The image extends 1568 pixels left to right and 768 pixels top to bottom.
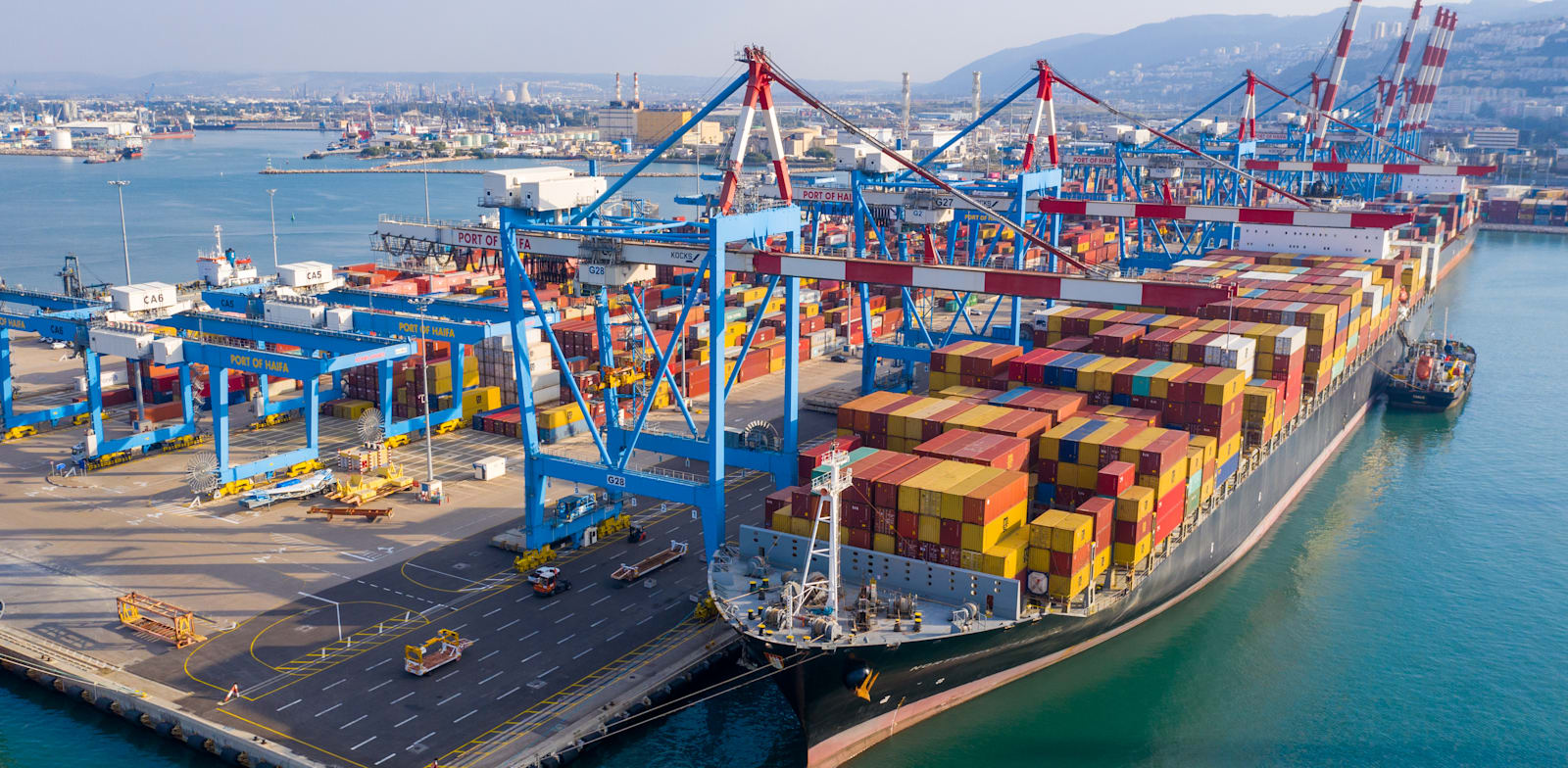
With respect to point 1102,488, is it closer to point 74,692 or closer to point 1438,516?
point 1438,516

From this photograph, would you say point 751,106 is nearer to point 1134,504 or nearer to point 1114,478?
point 1114,478

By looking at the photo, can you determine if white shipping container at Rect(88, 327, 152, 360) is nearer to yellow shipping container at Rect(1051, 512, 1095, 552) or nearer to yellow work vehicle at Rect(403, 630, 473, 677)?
yellow work vehicle at Rect(403, 630, 473, 677)

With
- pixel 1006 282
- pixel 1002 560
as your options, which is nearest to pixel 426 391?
pixel 1006 282

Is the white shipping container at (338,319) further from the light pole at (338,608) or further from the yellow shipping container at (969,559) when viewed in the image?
the yellow shipping container at (969,559)

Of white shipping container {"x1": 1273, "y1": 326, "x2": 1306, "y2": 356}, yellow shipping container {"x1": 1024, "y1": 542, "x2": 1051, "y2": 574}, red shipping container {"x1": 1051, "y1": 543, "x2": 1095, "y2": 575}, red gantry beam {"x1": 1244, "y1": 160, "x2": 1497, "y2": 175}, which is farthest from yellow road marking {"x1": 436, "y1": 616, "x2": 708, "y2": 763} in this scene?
red gantry beam {"x1": 1244, "y1": 160, "x2": 1497, "y2": 175}

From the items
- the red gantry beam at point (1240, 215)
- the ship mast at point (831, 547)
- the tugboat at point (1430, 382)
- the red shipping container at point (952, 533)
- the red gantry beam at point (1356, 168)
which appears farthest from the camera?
the red gantry beam at point (1356, 168)

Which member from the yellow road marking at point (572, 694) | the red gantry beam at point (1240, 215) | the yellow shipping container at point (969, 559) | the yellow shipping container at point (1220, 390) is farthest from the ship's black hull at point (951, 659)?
the red gantry beam at point (1240, 215)
